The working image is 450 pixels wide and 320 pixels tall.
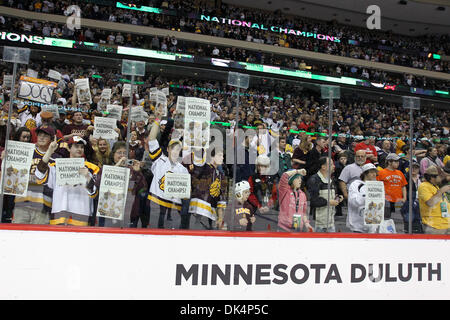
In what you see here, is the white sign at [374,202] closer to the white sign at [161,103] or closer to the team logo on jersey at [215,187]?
the team logo on jersey at [215,187]

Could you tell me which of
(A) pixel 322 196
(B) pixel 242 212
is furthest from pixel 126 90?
(A) pixel 322 196

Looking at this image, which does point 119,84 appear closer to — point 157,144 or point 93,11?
point 157,144

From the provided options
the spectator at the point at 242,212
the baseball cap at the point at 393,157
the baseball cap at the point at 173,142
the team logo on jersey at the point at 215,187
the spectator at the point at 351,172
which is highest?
the baseball cap at the point at 393,157

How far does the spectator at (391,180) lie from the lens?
3.34m

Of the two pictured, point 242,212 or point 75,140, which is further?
point 242,212

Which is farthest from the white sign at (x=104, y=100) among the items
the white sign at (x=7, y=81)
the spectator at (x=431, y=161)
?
the spectator at (x=431, y=161)

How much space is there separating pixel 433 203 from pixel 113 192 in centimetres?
277

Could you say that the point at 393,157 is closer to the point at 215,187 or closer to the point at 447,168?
the point at 447,168

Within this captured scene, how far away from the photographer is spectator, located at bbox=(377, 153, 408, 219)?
11.0 feet

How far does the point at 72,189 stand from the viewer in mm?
2822

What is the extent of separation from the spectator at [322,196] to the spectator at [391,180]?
493mm

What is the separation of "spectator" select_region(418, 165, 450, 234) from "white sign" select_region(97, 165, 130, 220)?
256 cm

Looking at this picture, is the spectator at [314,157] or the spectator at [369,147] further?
the spectator at [369,147]

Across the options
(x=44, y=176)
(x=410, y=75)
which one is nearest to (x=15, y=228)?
(x=44, y=176)
